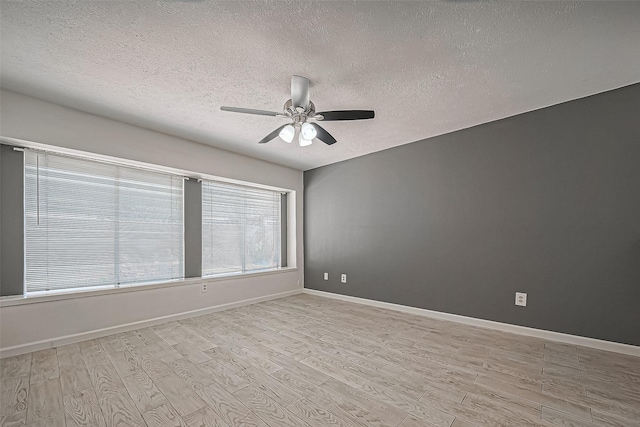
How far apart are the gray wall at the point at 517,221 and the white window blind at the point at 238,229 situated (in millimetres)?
1550

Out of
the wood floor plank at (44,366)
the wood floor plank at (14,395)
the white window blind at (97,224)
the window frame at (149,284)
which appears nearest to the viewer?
the wood floor plank at (14,395)

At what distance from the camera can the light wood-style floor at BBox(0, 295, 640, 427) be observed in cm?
159

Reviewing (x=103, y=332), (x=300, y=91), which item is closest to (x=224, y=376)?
(x=103, y=332)

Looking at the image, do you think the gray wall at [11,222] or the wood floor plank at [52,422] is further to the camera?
the gray wall at [11,222]

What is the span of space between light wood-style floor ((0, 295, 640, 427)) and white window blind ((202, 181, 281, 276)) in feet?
4.36

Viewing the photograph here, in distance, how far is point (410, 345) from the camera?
261 cm

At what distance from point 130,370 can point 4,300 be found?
1.40 metres

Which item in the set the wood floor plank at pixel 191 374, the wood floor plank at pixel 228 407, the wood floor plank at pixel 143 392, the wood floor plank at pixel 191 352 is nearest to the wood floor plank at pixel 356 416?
the wood floor plank at pixel 228 407

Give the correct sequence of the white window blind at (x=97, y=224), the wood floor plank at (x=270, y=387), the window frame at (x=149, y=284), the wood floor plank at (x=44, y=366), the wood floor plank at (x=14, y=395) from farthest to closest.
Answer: the white window blind at (x=97, y=224), the window frame at (x=149, y=284), the wood floor plank at (x=44, y=366), the wood floor plank at (x=270, y=387), the wood floor plank at (x=14, y=395)

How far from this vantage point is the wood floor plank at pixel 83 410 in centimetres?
154

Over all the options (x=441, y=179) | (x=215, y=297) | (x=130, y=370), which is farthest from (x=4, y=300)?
(x=441, y=179)

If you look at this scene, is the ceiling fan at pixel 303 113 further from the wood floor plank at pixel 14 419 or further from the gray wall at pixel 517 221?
the wood floor plank at pixel 14 419

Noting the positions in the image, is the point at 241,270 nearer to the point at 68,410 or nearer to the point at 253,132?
the point at 253,132

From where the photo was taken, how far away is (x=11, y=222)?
2.50 m
